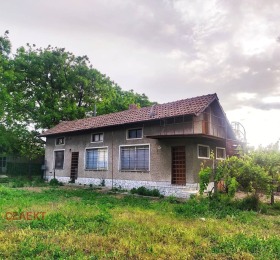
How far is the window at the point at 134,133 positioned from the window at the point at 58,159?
26.9ft

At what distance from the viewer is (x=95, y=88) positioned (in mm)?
32750

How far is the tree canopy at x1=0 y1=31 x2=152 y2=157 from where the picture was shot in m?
28.7

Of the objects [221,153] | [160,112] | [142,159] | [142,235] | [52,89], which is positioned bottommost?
[142,235]

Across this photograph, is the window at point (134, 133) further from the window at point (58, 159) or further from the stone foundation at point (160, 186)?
the window at point (58, 159)

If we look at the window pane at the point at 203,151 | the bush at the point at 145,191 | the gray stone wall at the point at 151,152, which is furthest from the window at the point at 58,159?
the window pane at the point at 203,151

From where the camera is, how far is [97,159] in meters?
19.5

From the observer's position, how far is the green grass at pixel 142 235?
5.19 metres

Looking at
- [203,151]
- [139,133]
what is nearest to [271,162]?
[203,151]

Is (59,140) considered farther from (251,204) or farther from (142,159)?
(251,204)

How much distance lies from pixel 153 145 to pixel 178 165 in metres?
2.00

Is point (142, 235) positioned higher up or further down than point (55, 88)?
further down

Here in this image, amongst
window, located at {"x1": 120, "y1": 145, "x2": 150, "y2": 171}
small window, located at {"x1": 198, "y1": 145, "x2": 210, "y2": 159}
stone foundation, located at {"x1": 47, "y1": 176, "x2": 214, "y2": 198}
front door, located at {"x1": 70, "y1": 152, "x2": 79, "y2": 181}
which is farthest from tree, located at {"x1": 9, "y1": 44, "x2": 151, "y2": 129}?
small window, located at {"x1": 198, "y1": 145, "x2": 210, "y2": 159}

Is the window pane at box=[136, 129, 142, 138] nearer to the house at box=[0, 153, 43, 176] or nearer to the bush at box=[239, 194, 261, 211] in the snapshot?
the bush at box=[239, 194, 261, 211]

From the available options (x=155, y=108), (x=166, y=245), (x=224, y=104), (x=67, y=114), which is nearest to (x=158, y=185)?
(x=155, y=108)
